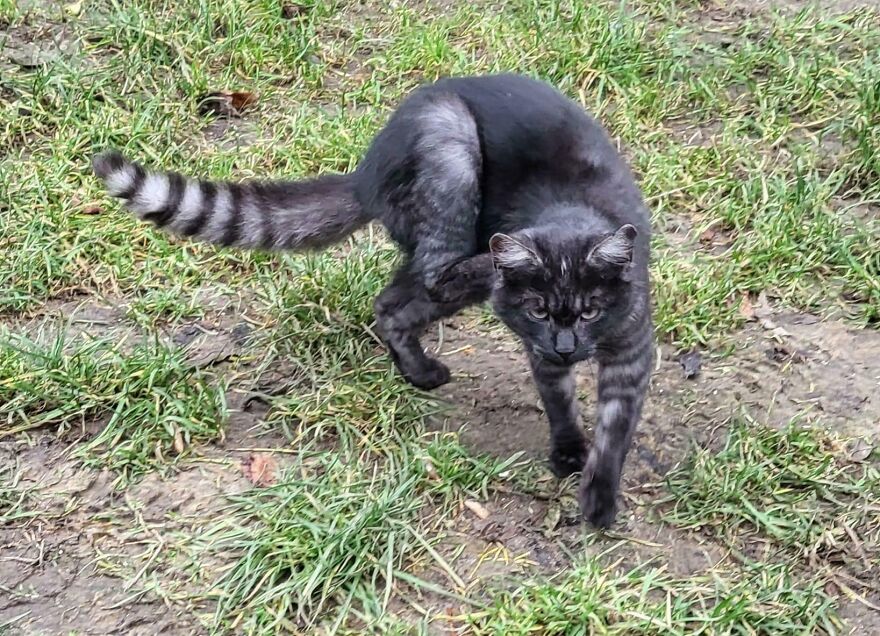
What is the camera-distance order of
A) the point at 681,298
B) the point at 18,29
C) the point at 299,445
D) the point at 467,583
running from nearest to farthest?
the point at 467,583 < the point at 299,445 < the point at 681,298 < the point at 18,29

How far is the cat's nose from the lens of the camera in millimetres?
3387

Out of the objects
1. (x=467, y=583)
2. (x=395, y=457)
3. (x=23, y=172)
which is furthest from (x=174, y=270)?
(x=467, y=583)

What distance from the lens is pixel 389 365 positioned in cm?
426

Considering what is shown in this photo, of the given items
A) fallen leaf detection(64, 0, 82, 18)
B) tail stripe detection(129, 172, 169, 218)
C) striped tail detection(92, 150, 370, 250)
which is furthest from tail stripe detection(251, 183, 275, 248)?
fallen leaf detection(64, 0, 82, 18)

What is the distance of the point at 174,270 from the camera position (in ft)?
15.3

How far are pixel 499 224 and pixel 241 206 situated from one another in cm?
102

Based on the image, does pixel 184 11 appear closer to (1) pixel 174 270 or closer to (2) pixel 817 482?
(1) pixel 174 270

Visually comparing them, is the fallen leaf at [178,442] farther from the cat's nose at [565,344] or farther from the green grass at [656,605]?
the cat's nose at [565,344]

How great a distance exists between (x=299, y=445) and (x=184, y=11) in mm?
3174

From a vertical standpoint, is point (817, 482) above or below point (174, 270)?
below

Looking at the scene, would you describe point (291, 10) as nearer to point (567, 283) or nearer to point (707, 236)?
point (707, 236)

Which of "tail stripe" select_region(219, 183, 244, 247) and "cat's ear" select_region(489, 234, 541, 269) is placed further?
"tail stripe" select_region(219, 183, 244, 247)

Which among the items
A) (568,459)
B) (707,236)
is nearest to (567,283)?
(568,459)

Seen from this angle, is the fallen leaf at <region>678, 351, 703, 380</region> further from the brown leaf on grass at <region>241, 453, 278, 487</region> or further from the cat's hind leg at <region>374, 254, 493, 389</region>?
the brown leaf on grass at <region>241, 453, 278, 487</region>
